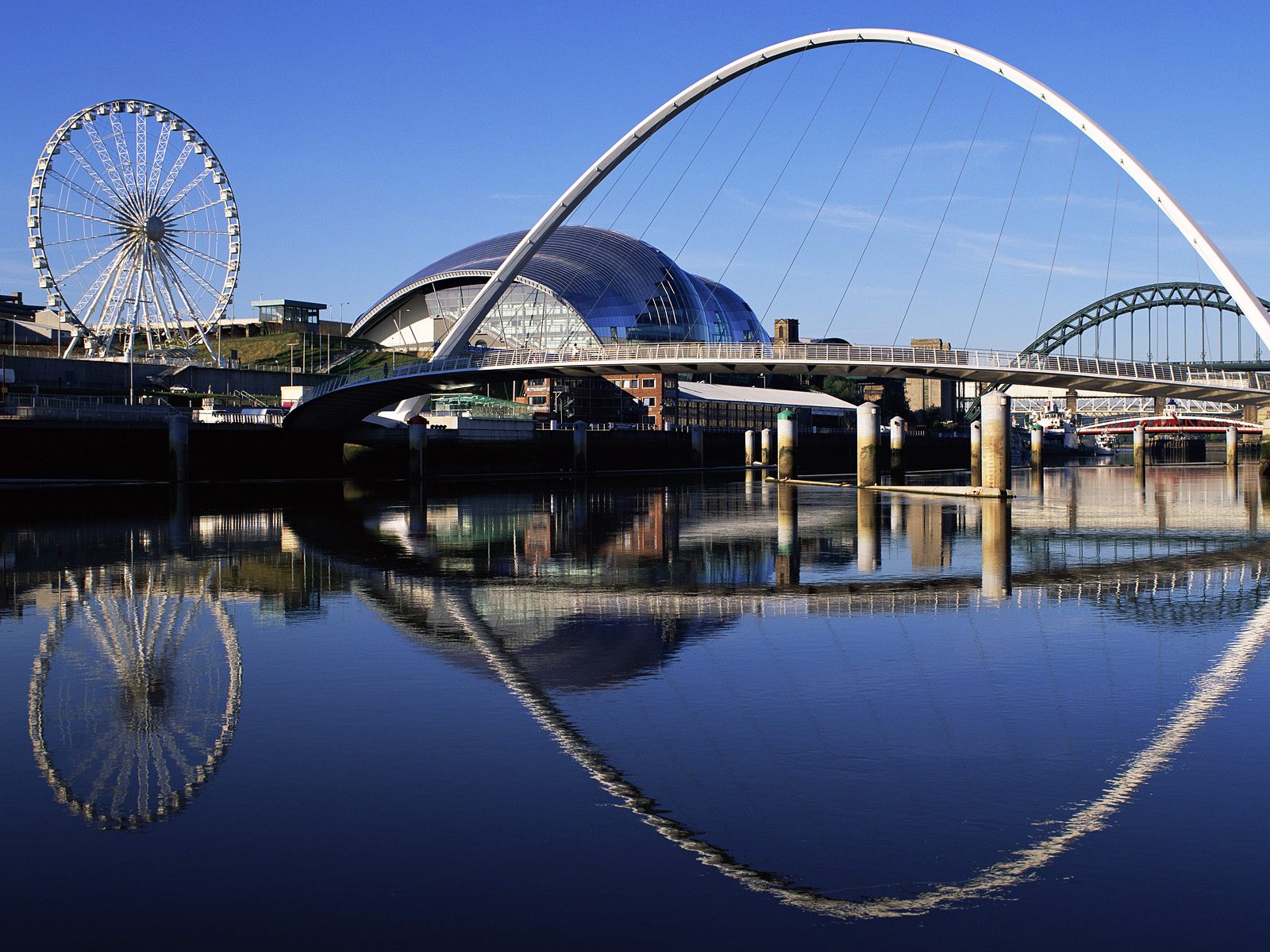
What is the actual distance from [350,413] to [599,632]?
5295cm

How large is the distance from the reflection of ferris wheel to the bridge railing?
3483 cm

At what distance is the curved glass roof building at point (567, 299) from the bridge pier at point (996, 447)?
209ft

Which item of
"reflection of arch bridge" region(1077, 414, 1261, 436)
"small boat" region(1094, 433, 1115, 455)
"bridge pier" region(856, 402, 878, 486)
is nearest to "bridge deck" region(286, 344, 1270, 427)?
"bridge pier" region(856, 402, 878, 486)

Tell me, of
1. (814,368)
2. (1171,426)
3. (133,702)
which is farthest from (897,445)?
(133,702)

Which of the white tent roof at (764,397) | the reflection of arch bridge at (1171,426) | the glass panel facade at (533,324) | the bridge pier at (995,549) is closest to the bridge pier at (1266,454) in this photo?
the bridge pier at (995,549)

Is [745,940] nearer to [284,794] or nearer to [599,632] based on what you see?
[284,794]

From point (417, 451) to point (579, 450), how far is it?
13.7 metres

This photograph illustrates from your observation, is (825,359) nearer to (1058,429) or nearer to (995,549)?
(995,549)

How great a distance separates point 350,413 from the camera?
69.2 meters

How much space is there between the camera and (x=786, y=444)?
253 ft

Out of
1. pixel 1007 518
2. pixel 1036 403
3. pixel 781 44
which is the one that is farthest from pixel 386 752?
pixel 1036 403

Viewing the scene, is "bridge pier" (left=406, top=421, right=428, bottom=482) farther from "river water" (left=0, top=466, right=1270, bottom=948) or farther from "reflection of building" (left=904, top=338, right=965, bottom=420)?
Answer: "reflection of building" (left=904, top=338, right=965, bottom=420)

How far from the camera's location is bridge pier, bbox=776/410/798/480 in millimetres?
76125

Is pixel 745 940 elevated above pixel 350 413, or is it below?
below
